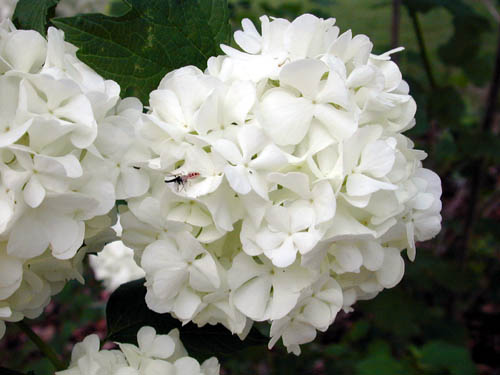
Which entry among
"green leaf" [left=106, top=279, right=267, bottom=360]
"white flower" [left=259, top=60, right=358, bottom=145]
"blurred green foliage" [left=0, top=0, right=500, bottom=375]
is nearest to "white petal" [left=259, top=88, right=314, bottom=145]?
"white flower" [left=259, top=60, right=358, bottom=145]

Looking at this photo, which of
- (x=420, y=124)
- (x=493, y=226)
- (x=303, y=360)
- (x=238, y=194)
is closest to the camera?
(x=238, y=194)

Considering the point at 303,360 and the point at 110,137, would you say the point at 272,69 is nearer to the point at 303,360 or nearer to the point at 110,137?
the point at 110,137

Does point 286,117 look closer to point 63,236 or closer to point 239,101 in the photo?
point 239,101

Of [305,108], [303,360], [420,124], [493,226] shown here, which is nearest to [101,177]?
[305,108]

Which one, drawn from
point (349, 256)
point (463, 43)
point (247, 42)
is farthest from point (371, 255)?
point (463, 43)

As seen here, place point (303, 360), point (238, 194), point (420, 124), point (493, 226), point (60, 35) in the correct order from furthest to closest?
1. point (493, 226)
2. point (303, 360)
3. point (420, 124)
4. point (60, 35)
5. point (238, 194)
